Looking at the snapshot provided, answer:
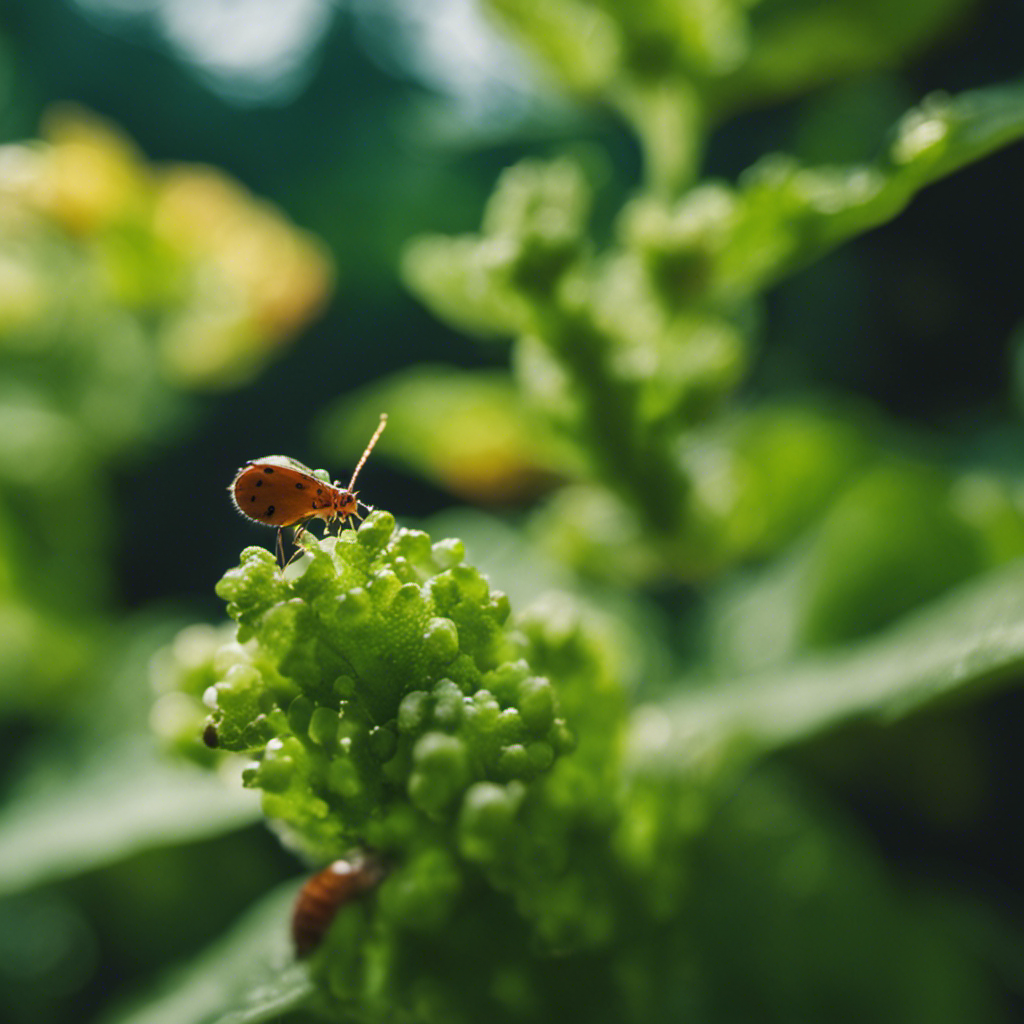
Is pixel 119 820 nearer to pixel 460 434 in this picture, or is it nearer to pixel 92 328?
pixel 460 434

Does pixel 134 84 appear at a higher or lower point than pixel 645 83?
higher

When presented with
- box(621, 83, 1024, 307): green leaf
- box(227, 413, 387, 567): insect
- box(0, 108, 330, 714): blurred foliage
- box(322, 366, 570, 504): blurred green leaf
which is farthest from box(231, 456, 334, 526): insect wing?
box(0, 108, 330, 714): blurred foliage

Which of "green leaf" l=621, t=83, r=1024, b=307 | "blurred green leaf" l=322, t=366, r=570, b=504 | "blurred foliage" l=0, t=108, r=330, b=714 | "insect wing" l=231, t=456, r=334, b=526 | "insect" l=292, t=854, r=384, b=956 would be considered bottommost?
"insect" l=292, t=854, r=384, b=956

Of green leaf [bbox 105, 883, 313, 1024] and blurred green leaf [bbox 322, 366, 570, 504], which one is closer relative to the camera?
green leaf [bbox 105, 883, 313, 1024]

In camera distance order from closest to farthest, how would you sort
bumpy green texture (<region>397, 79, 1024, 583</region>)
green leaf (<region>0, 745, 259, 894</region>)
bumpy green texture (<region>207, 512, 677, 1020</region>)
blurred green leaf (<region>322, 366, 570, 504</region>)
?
bumpy green texture (<region>207, 512, 677, 1020</region>), bumpy green texture (<region>397, 79, 1024, 583</region>), green leaf (<region>0, 745, 259, 894</region>), blurred green leaf (<region>322, 366, 570, 504</region>)

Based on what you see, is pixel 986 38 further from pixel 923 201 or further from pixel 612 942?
pixel 612 942

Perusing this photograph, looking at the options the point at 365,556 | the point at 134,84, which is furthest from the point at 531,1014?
the point at 134,84

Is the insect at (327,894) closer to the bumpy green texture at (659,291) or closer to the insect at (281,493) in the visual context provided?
the insect at (281,493)

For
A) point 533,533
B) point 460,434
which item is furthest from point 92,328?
point 533,533

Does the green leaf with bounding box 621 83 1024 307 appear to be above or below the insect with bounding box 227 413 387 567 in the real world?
above

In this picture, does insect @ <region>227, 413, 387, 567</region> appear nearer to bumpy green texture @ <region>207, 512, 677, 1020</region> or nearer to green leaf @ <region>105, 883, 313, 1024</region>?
bumpy green texture @ <region>207, 512, 677, 1020</region>
